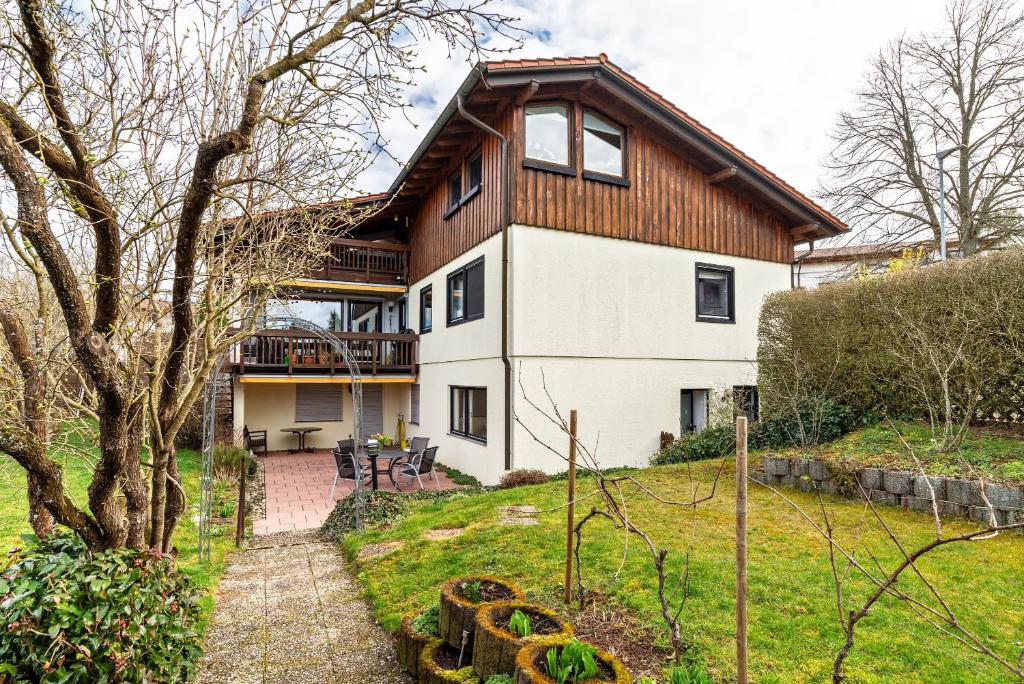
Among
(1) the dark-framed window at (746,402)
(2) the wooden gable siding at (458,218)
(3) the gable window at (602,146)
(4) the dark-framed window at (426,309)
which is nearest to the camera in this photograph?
(2) the wooden gable siding at (458,218)

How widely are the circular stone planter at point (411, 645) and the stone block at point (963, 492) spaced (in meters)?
5.88

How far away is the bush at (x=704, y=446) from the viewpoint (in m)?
10.5

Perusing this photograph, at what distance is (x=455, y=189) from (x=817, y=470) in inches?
384

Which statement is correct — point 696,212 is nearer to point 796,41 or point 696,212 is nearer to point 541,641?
point 796,41

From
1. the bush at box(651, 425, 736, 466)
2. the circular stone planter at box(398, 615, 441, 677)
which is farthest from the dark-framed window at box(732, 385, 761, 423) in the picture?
the circular stone planter at box(398, 615, 441, 677)

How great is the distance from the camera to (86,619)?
303 centimetres

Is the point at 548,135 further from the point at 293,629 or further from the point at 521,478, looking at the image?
the point at 293,629

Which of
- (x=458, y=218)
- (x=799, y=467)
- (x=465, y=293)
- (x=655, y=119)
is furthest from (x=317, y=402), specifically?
(x=799, y=467)

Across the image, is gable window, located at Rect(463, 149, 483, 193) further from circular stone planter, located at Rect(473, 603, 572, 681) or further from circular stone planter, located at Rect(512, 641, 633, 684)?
circular stone planter, located at Rect(512, 641, 633, 684)

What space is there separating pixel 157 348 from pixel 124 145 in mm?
1569

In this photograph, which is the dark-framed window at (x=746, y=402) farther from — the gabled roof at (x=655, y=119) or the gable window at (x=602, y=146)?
the gable window at (x=602, y=146)

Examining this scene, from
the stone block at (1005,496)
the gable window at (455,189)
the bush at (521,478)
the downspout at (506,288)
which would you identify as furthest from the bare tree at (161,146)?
the gable window at (455,189)

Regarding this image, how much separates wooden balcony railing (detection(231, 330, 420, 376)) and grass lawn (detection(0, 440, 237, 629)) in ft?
13.4

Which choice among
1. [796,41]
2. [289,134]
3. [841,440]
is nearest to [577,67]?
[796,41]
